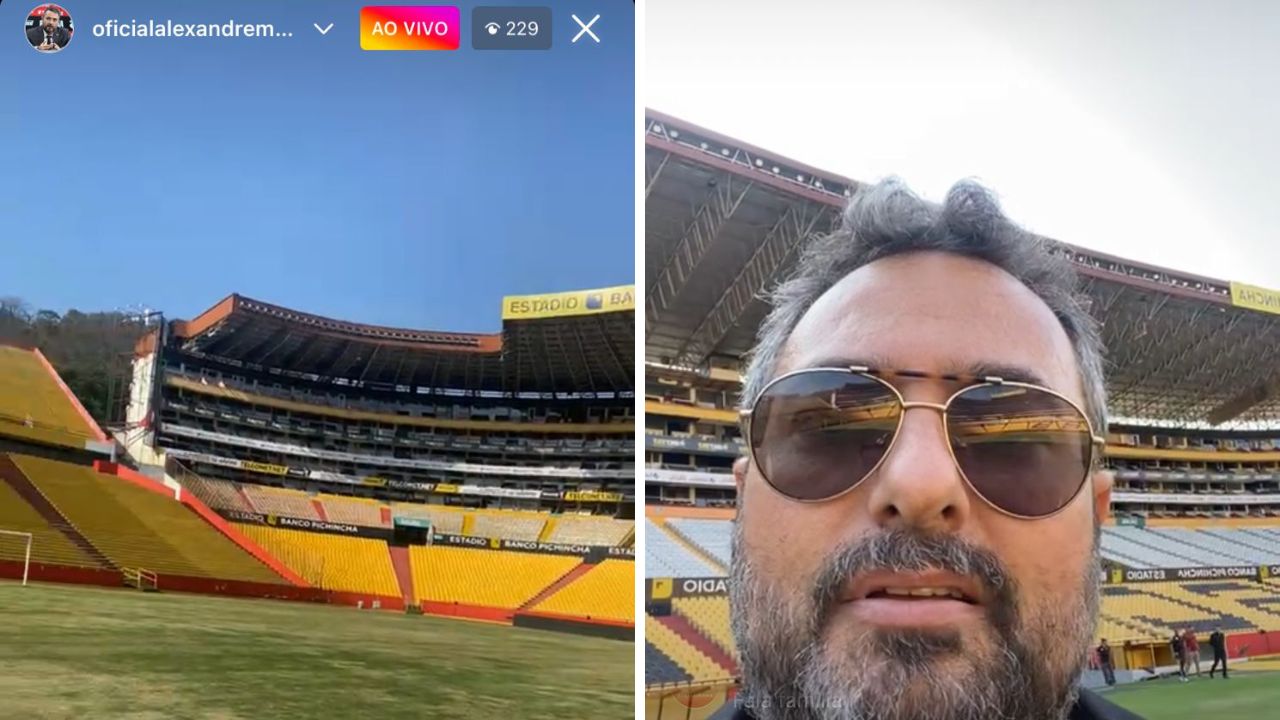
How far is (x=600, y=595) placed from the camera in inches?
144

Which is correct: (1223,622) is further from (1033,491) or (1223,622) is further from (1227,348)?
(1033,491)

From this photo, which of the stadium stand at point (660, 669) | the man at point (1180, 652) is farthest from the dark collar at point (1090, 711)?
the man at point (1180, 652)

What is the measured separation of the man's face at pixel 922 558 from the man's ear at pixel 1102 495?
0.04 ft

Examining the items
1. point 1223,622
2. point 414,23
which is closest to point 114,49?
point 414,23

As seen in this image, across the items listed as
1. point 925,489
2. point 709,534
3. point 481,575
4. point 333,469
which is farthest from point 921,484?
point 481,575

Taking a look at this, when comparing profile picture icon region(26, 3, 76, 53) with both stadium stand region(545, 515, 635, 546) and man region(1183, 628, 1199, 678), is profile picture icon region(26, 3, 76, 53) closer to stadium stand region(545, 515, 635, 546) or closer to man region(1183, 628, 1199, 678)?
stadium stand region(545, 515, 635, 546)

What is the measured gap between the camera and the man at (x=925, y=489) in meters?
1.53

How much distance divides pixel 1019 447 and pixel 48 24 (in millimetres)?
3290

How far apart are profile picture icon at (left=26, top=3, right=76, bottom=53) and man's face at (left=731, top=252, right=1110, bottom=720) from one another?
2738 millimetres

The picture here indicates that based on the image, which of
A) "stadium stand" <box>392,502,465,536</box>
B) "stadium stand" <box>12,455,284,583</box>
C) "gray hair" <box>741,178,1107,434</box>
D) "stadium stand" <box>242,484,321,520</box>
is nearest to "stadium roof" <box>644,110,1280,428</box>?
"gray hair" <box>741,178,1107,434</box>

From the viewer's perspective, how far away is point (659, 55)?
7.66ft

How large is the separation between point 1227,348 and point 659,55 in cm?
198

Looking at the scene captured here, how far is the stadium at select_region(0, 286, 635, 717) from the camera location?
114 inches

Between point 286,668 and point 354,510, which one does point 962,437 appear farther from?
point 354,510
